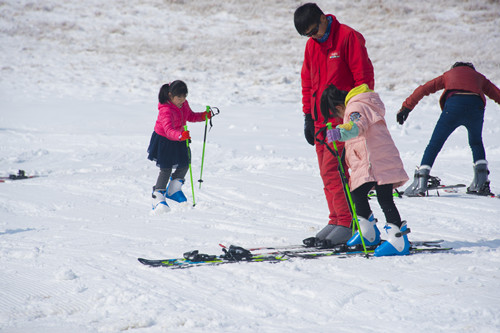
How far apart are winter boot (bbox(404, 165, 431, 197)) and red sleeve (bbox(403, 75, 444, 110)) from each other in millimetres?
950

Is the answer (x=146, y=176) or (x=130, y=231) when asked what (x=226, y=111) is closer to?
(x=146, y=176)

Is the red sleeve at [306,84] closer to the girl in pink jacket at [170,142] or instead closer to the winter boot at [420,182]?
the girl in pink jacket at [170,142]

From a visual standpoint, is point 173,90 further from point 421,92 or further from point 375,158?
point 375,158

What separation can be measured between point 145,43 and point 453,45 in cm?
1549

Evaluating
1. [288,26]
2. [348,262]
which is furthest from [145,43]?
[348,262]

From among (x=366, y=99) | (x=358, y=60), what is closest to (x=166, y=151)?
(x=358, y=60)

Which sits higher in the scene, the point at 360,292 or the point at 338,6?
the point at 338,6

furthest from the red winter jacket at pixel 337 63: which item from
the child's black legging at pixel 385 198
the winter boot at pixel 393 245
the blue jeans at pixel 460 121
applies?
the blue jeans at pixel 460 121

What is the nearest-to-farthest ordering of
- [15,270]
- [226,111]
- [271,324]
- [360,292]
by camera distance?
[271,324] < [360,292] < [15,270] < [226,111]

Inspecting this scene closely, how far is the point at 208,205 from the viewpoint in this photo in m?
6.44

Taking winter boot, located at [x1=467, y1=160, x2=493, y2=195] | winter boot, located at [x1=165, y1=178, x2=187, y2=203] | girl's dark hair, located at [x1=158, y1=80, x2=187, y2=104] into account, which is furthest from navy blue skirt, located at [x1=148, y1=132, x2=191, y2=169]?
winter boot, located at [x1=467, y1=160, x2=493, y2=195]

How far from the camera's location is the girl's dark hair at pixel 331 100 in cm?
397

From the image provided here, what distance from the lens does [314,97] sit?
4352 millimetres

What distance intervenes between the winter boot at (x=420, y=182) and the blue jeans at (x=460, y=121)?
9 centimetres
